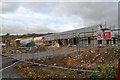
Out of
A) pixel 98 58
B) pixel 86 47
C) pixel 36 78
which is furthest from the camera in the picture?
pixel 86 47

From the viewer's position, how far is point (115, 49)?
1875 cm

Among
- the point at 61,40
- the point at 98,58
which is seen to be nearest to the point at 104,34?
the point at 98,58

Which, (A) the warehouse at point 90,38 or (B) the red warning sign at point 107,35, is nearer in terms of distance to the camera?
(B) the red warning sign at point 107,35

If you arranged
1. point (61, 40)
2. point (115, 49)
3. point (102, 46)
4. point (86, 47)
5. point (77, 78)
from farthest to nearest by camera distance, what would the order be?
point (61, 40) → point (86, 47) → point (102, 46) → point (115, 49) → point (77, 78)

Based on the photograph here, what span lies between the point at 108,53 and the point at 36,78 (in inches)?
316

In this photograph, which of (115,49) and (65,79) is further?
(115,49)

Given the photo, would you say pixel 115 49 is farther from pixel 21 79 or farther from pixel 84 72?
pixel 21 79

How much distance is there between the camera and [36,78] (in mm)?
11195

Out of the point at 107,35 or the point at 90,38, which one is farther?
the point at 90,38

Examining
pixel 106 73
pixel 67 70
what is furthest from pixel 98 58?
pixel 106 73

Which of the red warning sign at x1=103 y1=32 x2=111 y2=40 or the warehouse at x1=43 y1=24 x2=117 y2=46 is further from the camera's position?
the warehouse at x1=43 y1=24 x2=117 y2=46

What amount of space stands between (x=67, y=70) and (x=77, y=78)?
121 inches

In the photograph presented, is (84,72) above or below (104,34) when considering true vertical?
below

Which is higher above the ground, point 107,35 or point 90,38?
point 90,38
